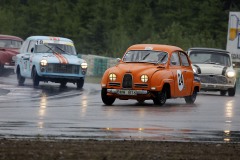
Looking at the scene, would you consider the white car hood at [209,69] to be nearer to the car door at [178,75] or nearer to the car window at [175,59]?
the car door at [178,75]

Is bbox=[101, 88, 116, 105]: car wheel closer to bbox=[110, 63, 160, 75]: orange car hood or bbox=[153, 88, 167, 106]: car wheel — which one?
bbox=[110, 63, 160, 75]: orange car hood

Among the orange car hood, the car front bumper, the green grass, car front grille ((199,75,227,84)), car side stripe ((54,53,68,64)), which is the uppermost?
the orange car hood

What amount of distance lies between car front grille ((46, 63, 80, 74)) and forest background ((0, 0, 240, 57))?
1205 inches

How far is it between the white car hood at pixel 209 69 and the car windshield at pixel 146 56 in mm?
6278

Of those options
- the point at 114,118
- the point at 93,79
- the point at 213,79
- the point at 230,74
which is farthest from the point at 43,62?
the point at 114,118

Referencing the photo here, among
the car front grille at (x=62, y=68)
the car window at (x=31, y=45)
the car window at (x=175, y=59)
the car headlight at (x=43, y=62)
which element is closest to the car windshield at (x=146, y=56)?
the car window at (x=175, y=59)

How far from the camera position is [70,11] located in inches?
2950

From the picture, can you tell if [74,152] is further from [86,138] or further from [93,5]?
[93,5]

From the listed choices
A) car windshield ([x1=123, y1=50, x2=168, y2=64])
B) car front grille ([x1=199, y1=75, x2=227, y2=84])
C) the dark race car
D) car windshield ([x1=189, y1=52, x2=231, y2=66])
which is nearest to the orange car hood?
car windshield ([x1=123, y1=50, x2=168, y2=64])

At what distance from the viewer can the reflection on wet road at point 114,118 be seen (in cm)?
1496

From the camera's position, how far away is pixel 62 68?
31.7m

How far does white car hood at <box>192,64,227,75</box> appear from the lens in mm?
30328

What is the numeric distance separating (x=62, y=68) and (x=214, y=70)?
5028mm

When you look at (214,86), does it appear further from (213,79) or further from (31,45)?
(31,45)
